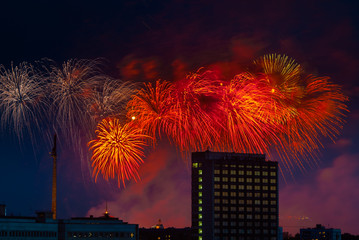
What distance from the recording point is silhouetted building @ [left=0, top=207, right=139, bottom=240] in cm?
14625

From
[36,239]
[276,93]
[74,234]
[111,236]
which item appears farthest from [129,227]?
[276,93]

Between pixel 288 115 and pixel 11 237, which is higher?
pixel 288 115

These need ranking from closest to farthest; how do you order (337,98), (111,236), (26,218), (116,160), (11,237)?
(337,98) < (116,160) < (11,237) < (26,218) < (111,236)

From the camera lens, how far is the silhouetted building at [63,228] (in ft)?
480

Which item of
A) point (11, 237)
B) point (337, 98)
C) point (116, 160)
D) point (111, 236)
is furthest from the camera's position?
point (111, 236)

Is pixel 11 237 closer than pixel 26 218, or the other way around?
pixel 11 237

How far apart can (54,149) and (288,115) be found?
310 ft

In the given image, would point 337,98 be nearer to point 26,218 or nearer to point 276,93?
point 276,93

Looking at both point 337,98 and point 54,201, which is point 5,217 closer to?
point 54,201

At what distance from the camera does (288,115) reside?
2899 inches

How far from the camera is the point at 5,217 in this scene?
149m

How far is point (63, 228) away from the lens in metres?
158

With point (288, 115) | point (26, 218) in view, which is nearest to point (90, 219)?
point (26, 218)

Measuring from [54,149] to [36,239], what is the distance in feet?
72.8
